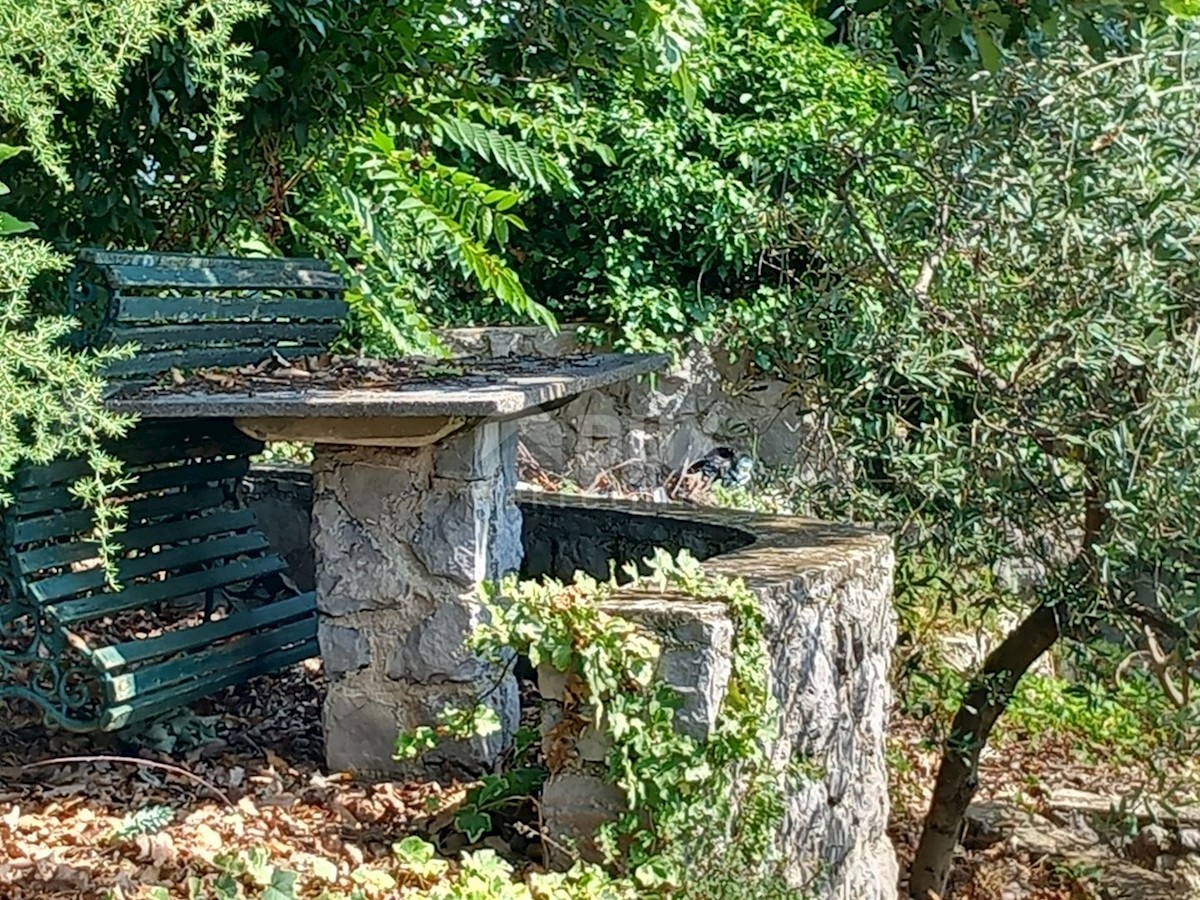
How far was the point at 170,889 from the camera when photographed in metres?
2.78

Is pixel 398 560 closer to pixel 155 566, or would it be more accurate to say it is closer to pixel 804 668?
pixel 155 566

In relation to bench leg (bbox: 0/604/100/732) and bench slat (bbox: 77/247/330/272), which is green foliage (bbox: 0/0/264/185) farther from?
bench leg (bbox: 0/604/100/732)

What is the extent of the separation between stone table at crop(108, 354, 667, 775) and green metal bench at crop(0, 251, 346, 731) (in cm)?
29

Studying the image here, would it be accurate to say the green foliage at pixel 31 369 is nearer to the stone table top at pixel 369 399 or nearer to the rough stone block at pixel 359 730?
the stone table top at pixel 369 399

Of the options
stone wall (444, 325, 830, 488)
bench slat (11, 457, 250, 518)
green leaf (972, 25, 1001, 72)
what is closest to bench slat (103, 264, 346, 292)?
bench slat (11, 457, 250, 518)

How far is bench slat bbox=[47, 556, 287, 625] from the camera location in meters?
3.30

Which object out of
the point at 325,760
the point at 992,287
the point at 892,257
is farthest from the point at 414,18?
the point at 325,760

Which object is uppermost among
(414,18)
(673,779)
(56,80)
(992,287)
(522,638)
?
(414,18)

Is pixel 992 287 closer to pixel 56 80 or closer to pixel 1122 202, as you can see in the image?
pixel 1122 202

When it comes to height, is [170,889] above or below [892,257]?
below

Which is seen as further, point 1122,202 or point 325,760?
point 325,760

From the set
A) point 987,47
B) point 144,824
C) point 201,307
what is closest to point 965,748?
point 987,47

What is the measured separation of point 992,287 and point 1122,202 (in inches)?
21.2

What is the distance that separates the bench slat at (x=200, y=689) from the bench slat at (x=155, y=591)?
246 mm
